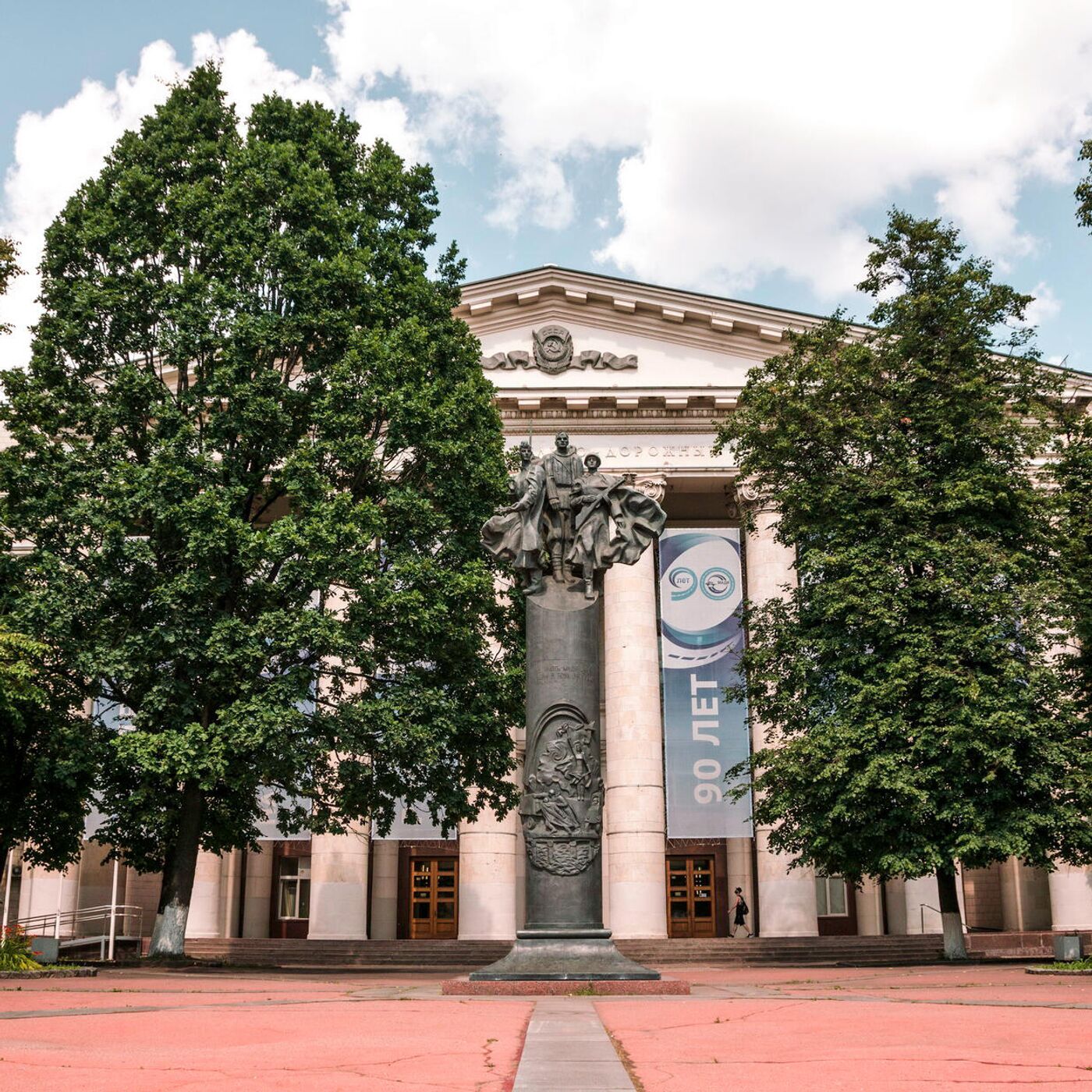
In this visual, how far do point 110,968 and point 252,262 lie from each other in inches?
502

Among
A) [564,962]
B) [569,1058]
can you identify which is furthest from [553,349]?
[569,1058]

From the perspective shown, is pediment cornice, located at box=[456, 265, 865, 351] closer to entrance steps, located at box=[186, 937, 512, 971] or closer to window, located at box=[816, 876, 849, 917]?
window, located at box=[816, 876, 849, 917]

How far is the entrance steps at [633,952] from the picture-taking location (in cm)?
3109

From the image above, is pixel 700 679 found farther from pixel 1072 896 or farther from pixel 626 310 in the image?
pixel 1072 896

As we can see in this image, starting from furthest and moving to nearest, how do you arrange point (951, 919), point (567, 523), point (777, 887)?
1. point (777, 887)
2. point (951, 919)
3. point (567, 523)

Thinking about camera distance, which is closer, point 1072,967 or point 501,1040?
point 501,1040

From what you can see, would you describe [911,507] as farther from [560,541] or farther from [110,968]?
[110,968]

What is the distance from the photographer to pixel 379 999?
12.5 m

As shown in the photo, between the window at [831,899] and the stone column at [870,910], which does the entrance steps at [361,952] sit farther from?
the stone column at [870,910]

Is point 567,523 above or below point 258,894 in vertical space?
above

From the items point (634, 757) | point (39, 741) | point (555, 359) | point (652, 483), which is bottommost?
point (39, 741)

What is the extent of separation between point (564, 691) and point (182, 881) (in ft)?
42.4

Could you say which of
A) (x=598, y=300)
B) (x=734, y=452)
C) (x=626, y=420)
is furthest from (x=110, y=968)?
(x=598, y=300)

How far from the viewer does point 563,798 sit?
13.7 meters
